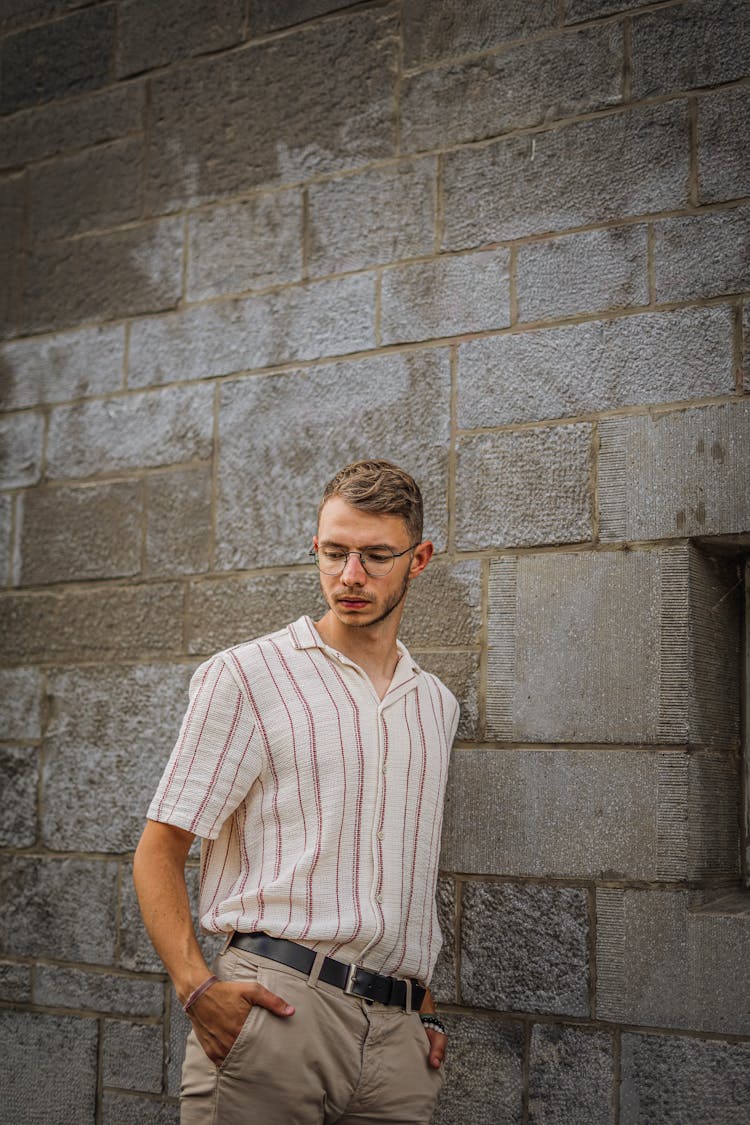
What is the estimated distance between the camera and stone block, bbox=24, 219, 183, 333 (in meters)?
3.93

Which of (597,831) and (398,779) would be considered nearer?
(398,779)

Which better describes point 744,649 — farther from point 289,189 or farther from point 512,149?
point 289,189

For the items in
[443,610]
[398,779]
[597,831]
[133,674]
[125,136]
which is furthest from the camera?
[125,136]

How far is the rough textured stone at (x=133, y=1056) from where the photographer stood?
3.45 meters

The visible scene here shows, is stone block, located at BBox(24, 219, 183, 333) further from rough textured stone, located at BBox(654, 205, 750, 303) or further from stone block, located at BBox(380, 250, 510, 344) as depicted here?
rough textured stone, located at BBox(654, 205, 750, 303)

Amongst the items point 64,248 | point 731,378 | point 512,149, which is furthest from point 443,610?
point 64,248

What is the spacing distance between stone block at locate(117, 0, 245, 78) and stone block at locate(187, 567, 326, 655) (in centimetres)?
172

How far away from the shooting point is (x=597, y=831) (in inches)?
117

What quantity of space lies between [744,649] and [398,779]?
3.44 ft

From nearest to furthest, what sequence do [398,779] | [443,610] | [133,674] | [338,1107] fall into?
[338,1107] < [398,779] < [443,610] < [133,674]

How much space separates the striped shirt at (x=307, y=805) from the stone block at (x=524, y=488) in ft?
2.42

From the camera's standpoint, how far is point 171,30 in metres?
4.05

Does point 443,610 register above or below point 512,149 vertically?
below

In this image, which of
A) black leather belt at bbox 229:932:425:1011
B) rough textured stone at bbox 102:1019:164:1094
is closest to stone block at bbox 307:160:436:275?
black leather belt at bbox 229:932:425:1011
